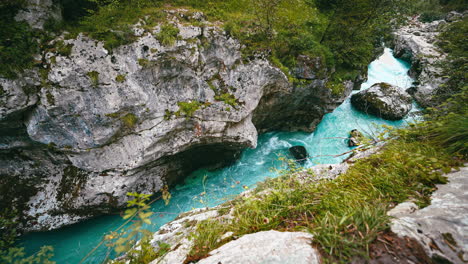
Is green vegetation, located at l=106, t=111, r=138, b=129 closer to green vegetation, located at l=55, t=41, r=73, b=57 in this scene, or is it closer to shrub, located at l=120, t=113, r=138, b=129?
shrub, located at l=120, t=113, r=138, b=129

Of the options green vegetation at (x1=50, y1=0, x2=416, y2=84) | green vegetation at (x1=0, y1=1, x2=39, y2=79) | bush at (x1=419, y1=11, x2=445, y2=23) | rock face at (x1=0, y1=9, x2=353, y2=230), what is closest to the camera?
green vegetation at (x1=0, y1=1, x2=39, y2=79)

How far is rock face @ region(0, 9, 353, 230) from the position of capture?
5.71 m

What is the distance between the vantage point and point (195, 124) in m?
7.42

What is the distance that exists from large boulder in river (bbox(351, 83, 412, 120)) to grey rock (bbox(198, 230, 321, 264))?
542 inches

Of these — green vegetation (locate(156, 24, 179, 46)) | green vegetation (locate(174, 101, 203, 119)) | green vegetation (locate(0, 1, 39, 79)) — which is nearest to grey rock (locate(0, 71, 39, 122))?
green vegetation (locate(0, 1, 39, 79))

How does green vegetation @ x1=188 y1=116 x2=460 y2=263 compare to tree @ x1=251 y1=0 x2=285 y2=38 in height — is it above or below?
below

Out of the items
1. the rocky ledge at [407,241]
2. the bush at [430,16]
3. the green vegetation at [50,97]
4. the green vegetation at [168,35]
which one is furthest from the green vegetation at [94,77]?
the bush at [430,16]

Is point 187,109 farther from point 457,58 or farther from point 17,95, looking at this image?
point 457,58

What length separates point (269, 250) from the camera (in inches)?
66.4

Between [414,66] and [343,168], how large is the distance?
2072cm

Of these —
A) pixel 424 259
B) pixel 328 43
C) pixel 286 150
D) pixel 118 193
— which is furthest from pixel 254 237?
pixel 328 43

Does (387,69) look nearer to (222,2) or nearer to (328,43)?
(328,43)

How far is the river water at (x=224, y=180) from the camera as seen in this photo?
7.24 metres

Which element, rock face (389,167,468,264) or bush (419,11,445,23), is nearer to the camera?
rock face (389,167,468,264)
